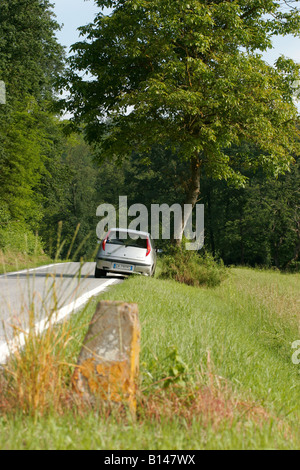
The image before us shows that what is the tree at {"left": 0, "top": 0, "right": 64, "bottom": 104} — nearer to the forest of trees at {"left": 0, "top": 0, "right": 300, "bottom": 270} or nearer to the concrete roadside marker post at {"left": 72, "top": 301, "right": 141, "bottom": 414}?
the forest of trees at {"left": 0, "top": 0, "right": 300, "bottom": 270}

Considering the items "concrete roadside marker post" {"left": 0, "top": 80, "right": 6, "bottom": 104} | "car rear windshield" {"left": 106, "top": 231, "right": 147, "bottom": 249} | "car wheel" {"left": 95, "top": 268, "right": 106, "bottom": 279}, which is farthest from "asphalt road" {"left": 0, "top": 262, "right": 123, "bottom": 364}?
"concrete roadside marker post" {"left": 0, "top": 80, "right": 6, "bottom": 104}

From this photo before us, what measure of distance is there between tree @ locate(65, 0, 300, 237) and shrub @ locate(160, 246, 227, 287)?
300cm

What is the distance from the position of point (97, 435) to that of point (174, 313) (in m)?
5.38

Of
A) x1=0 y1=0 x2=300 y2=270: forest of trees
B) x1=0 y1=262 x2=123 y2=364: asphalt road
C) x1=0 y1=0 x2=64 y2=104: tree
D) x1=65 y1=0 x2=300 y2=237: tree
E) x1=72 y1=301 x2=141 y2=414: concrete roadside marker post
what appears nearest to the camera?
x1=72 y1=301 x2=141 y2=414: concrete roadside marker post

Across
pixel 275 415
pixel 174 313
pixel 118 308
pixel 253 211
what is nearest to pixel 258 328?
pixel 174 313

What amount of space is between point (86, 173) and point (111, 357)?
73.9 meters

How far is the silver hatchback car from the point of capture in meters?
17.5

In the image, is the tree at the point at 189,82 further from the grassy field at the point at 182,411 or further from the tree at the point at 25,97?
the grassy field at the point at 182,411

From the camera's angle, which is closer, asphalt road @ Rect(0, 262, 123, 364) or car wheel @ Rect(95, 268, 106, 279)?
asphalt road @ Rect(0, 262, 123, 364)

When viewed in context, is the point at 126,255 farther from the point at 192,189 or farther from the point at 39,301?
the point at 39,301

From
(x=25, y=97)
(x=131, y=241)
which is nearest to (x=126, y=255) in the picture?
(x=131, y=241)

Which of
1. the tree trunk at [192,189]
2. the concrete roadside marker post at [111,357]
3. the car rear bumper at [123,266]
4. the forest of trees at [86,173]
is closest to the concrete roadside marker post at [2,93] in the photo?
the forest of trees at [86,173]

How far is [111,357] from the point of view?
12.3 ft

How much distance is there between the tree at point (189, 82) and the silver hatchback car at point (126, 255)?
3.22m
